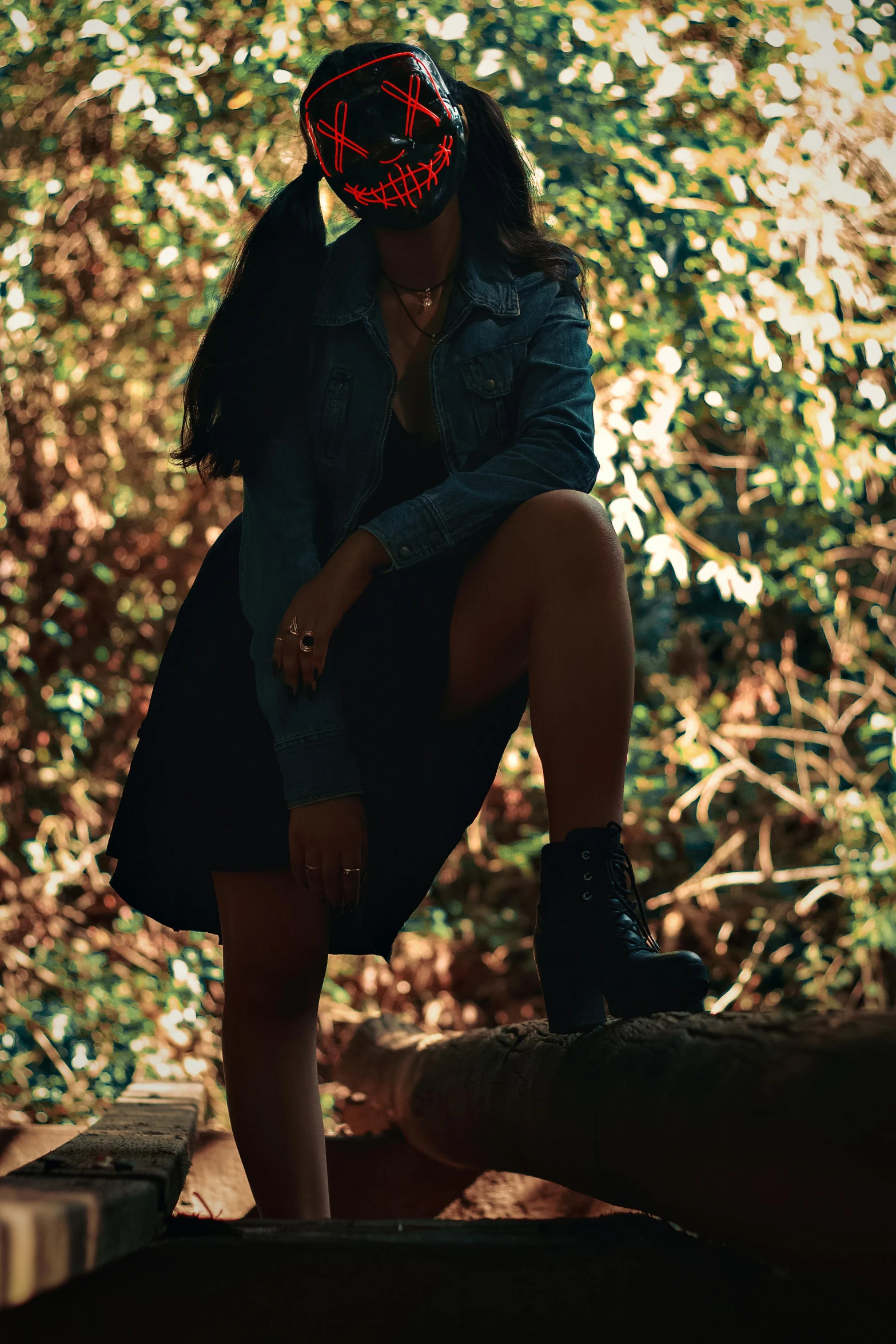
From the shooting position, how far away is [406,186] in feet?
4.38

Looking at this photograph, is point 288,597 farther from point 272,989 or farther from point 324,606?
point 272,989

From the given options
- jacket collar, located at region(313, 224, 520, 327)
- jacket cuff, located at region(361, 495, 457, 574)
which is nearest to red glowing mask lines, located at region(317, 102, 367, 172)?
jacket collar, located at region(313, 224, 520, 327)

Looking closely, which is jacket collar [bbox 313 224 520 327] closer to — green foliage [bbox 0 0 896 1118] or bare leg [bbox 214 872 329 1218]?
bare leg [bbox 214 872 329 1218]

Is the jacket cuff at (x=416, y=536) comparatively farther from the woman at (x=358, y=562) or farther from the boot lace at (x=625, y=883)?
the boot lace at (x=625, y=883)

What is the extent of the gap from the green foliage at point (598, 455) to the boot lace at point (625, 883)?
202 cm

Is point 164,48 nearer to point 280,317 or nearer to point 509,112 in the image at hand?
point 509,112

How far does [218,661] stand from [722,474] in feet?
9.39

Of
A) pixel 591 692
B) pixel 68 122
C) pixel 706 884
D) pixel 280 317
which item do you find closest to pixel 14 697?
pixel 68 122

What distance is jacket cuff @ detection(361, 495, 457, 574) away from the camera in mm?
1239

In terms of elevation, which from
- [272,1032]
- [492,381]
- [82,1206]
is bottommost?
[272,1032]

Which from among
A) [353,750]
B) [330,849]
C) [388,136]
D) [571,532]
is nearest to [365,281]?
[388,136]

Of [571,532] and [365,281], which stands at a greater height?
[365,281]

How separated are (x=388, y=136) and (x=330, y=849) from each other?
0.80 meters

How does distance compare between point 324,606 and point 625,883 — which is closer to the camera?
point 625,883
